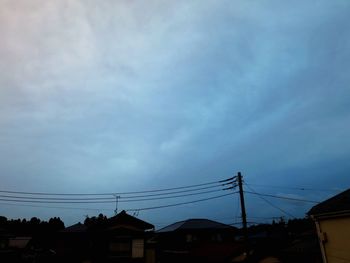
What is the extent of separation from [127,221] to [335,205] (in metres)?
23.4

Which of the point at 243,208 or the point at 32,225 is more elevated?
the point at 32,225

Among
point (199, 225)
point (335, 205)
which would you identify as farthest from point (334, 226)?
point (199, 225)

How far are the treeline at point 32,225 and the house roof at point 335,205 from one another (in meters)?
71.6

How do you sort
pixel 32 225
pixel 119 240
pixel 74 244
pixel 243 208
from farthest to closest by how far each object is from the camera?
pixel 32 225, pixel 74 244, pixel 119 240, pixel 243 208

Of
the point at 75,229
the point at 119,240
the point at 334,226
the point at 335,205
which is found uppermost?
the point at 75,229

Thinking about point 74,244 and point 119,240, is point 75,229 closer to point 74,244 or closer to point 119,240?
point 74,244

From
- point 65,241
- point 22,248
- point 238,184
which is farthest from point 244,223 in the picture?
point 22,248

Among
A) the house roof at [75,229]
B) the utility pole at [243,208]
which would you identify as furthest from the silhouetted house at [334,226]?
the house roof at [75,229]

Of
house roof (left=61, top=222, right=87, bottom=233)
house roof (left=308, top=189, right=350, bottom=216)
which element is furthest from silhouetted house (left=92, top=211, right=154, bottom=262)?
house roof (left=308, top=189, right=350, bottom=216)

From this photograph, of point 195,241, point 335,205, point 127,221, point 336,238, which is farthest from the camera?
point 195,241

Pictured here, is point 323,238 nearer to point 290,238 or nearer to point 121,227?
point 121,227

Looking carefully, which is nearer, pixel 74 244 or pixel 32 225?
pixel 74 244

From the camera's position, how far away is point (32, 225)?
83.0 meters

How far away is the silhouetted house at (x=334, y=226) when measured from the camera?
17625mm
